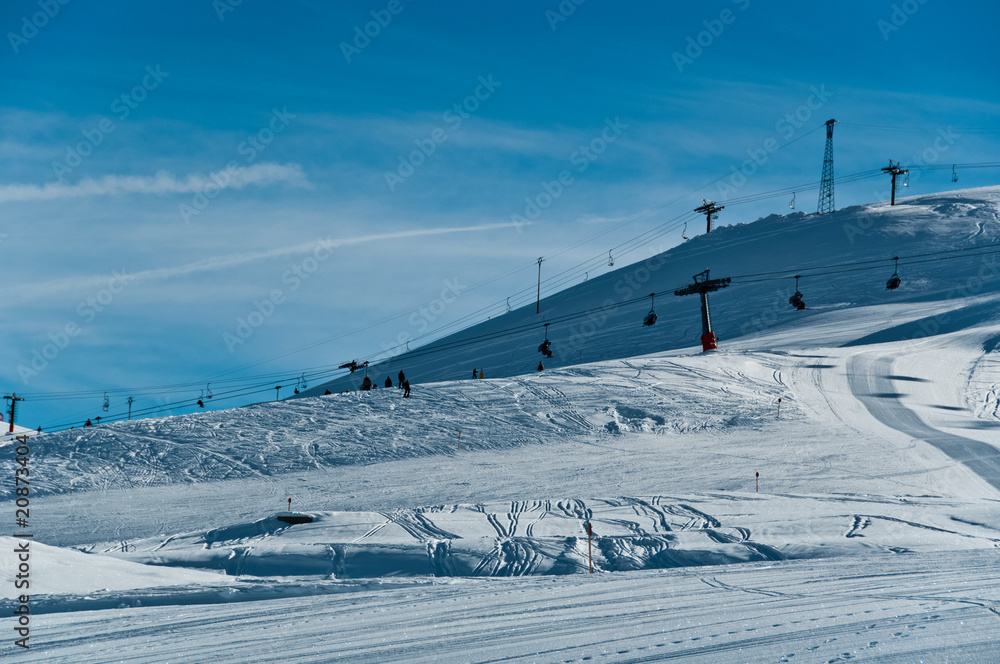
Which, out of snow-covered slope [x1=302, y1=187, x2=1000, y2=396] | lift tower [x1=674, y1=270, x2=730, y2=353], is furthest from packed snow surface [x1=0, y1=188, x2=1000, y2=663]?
snow-covered slope [x1=302, y1=187, x2=1000, y2=396]

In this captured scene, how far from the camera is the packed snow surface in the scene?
9578mm

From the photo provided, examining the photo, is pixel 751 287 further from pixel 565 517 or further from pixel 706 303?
pixel 565 517

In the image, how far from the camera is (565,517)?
17.7 metres

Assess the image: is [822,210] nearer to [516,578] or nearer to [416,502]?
[416,502]

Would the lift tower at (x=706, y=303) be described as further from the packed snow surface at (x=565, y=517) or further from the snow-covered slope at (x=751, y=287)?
the snow-covered slope at (x=751, y=287)

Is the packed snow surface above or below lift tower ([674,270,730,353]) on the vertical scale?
below

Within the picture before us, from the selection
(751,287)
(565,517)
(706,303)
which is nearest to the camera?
(565,517)

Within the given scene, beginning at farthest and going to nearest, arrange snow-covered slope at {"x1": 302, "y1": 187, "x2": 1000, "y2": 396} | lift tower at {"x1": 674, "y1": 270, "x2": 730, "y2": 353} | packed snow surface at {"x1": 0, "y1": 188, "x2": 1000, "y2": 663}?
snow-covered slope at {"x1": 302, "y1": 187, "x2": 1000, "y2": 396}, lift tower at {"x1": 674, "y1": 270, "x2": 730, "y2": 353}, packed snow surface at {"x1": 0, "y1": 188, "x2": 1000, "y2": 663}

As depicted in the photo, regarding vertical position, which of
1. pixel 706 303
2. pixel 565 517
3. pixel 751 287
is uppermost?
pixel 751 287

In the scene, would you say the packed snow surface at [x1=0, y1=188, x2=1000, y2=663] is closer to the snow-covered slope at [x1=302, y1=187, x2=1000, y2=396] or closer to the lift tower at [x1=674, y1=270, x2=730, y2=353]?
the lift tower at [x1=674, y1=270, x2=730, y2=353]

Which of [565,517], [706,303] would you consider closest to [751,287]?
[706,303]

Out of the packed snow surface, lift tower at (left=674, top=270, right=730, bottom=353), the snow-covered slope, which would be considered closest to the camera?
the packed snow surface

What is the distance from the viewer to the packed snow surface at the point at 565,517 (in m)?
9.58

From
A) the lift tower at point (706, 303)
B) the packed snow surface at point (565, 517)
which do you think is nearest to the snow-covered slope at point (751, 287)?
the lift tower at point (706, 303)
